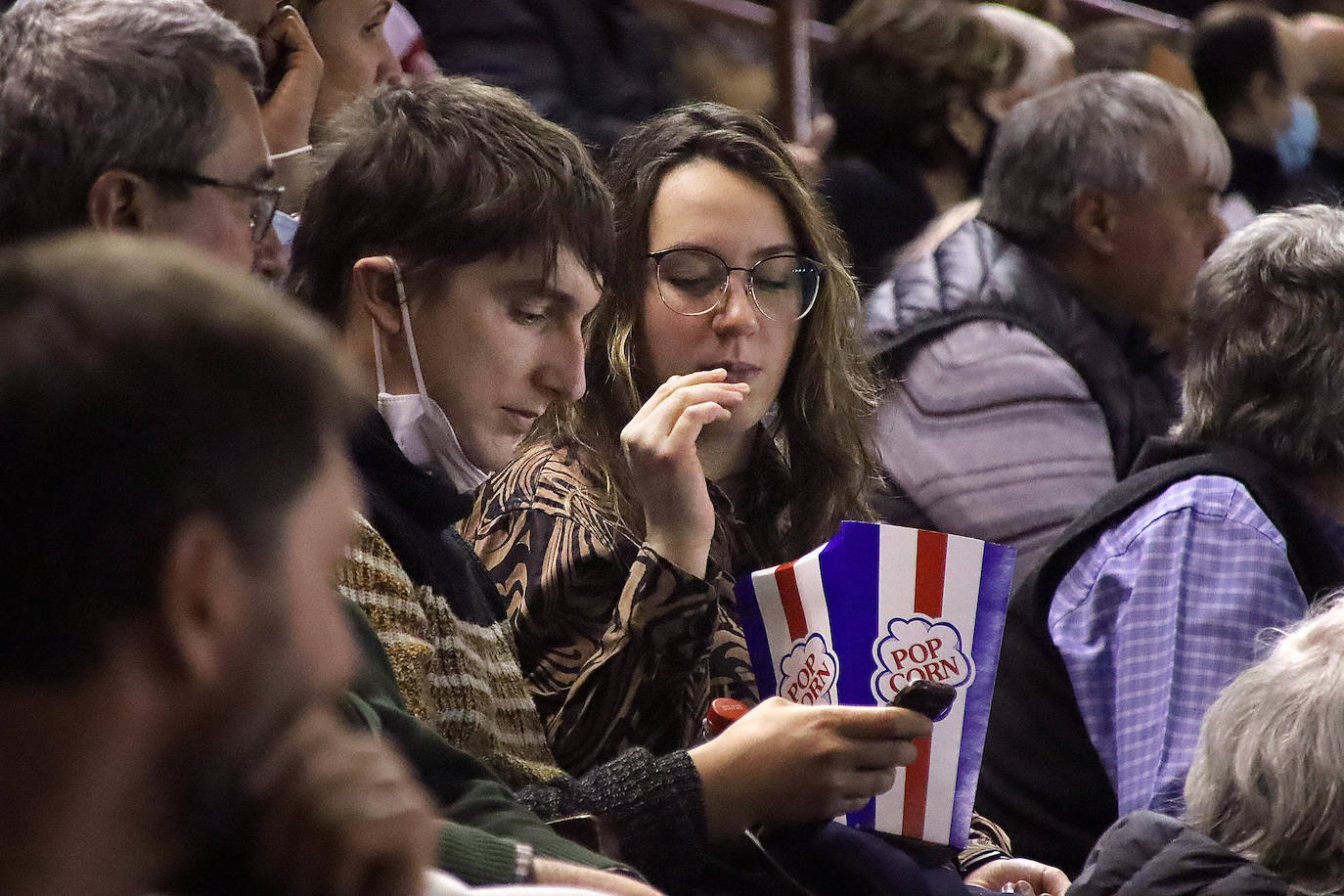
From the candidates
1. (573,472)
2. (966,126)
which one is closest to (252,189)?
(573,472)

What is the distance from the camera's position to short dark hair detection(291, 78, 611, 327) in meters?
2.04

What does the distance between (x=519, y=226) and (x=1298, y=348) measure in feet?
4.64

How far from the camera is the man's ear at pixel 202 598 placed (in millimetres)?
858

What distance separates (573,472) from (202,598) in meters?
1.56

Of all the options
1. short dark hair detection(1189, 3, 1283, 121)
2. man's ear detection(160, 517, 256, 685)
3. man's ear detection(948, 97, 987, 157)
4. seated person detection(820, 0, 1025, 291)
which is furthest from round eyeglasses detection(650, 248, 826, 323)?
short dark hair detection(1189, 3, 1283, 121)

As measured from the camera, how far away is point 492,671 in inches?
80.8

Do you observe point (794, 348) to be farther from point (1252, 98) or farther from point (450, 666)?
point (1252, 98)

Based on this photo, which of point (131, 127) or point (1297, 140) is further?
point (1297, 140)

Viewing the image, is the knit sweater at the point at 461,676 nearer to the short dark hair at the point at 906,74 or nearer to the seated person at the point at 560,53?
the seated person at the point at 560,53

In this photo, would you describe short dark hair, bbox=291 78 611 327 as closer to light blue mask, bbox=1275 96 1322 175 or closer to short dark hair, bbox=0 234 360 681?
short dark hair, bbox=0 234 360 681

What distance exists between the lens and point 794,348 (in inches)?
113

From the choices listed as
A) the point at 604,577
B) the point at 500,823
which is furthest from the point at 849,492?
the point at 500,823

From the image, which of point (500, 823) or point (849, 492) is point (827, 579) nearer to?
point (500, 823)

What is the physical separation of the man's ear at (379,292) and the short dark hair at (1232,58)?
4.60 metres
